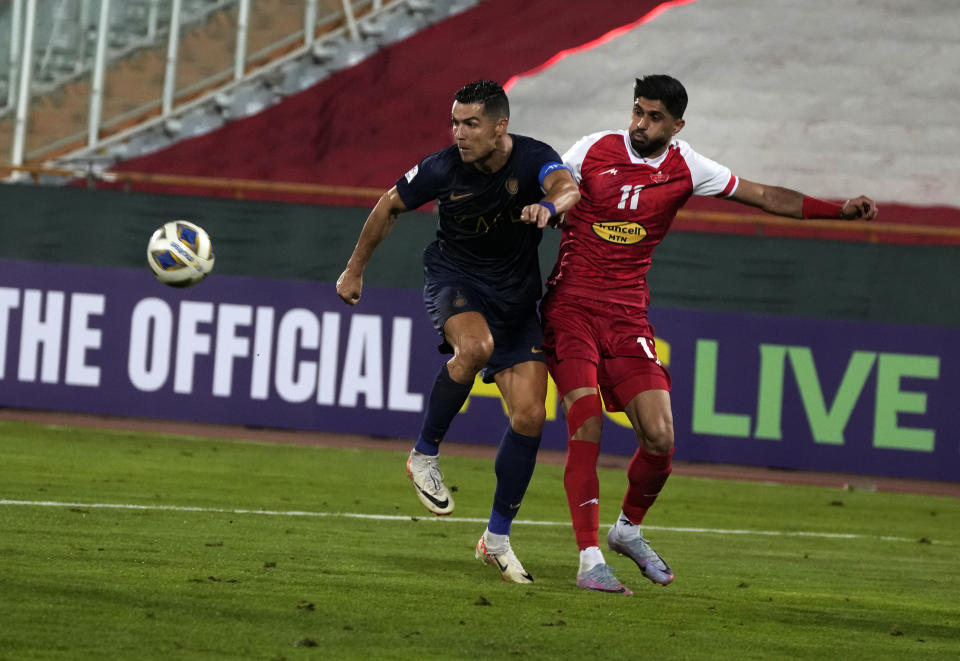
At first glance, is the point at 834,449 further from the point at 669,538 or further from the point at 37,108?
the point at 37,108

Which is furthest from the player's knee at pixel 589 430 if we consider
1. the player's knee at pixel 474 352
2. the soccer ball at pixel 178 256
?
the soccer ball at pixel 178 256

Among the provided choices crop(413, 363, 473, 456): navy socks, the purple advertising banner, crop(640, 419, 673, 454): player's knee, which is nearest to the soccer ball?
crop(413, 363, 473, 456): navy socks

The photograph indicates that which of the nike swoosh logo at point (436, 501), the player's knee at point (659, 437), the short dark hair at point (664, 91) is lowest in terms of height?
the nike swoosh logo at point (436, 501)

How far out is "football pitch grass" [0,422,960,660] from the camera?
17.4 ft

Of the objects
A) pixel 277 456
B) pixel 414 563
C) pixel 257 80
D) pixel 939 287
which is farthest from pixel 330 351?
pixel 257 80

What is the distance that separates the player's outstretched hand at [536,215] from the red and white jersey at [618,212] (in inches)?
35.0

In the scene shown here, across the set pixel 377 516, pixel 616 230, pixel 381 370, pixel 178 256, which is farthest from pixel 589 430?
pixel 381 370

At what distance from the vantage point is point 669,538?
9.43m

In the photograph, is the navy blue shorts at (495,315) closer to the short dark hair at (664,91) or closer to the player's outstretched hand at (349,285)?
the player's outstretched hand at (349,285)

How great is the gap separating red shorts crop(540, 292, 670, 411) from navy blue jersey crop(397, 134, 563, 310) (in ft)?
0.86

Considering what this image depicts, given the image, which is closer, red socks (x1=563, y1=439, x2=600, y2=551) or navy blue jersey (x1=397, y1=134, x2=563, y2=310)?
red socks (x1=563, y1=439, x2=600, y2=551)

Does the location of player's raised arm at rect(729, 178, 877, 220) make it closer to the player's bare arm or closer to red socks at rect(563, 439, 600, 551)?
the player's bare arm

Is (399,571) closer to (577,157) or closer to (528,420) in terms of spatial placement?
(528,420)

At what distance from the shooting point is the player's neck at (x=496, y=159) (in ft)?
23.4
